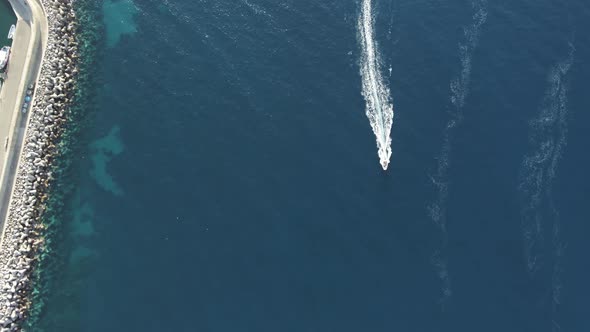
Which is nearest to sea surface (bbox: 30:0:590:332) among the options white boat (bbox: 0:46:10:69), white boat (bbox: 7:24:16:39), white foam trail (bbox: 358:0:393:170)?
white foam trail (bbox: 358:0:393:170)

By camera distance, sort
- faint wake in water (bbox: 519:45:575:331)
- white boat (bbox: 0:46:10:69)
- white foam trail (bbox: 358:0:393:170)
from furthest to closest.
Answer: white boat (bbox: 0:46:10:69) → white foam trail (bbox: 358:0:393:170) → faint wake in water (bbox: 519:45:575:331)

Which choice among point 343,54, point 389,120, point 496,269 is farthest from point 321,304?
point 343,54

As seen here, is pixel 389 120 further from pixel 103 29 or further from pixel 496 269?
pixel 103 29

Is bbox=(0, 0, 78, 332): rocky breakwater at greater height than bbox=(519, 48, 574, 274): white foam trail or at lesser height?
lesser

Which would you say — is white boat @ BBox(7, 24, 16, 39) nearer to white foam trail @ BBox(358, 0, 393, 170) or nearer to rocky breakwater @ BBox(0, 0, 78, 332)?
rocky breakwater @ BBox(0, 0, 78, 332)

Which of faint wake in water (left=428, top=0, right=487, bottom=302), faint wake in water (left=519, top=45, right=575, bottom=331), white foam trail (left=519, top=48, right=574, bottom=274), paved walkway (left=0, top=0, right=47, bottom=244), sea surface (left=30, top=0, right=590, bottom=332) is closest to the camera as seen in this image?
sea surface (left=30, top=0, right=590, bottom=332)

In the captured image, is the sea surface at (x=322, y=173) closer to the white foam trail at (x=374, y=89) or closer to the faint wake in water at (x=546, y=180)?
the faint wake in water at (x=546, y=180)

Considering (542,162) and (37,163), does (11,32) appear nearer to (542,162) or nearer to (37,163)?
(37,163)
